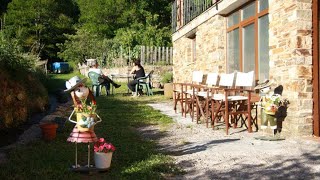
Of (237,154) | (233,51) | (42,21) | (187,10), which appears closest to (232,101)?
(237,154)

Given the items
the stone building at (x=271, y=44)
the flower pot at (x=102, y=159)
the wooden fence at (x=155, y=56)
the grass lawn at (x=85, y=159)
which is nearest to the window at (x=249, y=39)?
the stone building at (x=271, y=44)

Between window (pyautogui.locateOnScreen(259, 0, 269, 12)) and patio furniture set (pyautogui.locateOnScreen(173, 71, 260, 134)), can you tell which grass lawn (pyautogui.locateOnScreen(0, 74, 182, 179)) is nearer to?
patio furniture set (pyautogui.locateOnScreen(173, 71, 260, 134))

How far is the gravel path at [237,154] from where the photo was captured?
4.25 metres

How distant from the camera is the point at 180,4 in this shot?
13.9 meters

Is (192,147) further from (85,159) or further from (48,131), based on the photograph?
(48,131)

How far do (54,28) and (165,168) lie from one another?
122 feet

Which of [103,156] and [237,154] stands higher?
[103,156]

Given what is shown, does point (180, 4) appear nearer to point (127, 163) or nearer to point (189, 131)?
point (189, 131)

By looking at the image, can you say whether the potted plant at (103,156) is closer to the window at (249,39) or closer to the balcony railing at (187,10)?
the window at (249,39)

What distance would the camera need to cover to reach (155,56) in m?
21.2

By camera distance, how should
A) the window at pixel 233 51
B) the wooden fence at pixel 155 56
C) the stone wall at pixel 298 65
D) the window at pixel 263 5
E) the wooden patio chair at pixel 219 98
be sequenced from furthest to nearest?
the wooden fence at pixel 155 56 → the window at pixel 233 51 → the window at pixel 263 5 → the wooden patio chair at pixel 219 98 → the stone wall at pixel 298 65

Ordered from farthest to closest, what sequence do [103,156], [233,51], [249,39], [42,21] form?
1. [42,21]
2. [233,51]
3. [249,39]
4. [103,156]

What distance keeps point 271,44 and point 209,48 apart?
3.24 metres

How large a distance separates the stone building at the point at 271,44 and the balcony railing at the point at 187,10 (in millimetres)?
31
